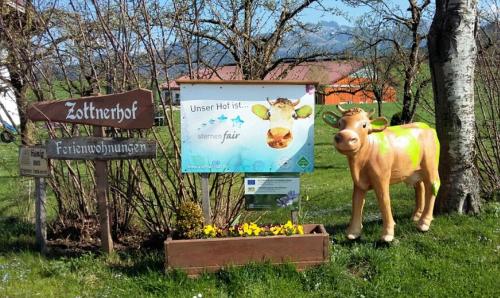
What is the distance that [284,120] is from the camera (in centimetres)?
477

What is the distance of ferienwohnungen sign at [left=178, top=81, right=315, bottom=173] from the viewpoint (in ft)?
15.4

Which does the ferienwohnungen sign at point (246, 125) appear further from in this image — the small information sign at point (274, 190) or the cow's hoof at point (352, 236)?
the cow's hoof at point (352, 236)

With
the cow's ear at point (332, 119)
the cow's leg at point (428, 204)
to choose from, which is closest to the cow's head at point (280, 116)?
the cow's ear at point (332, 119)

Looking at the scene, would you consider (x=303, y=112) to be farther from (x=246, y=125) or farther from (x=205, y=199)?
(x=205, y=199)

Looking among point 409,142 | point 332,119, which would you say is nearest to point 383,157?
point 409,142

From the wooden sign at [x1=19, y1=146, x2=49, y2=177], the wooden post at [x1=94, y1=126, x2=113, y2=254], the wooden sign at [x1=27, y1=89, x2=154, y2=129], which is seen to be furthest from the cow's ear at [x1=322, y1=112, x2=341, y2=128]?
the wooden sign at [x1=19, y1=146, x2=49, y2=177]

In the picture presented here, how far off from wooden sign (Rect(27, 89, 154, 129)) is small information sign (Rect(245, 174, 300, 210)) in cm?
116

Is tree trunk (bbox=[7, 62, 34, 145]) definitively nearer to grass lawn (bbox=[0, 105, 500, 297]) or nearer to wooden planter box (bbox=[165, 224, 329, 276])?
grass lawn (bbox=[0, 105, 500, 297])

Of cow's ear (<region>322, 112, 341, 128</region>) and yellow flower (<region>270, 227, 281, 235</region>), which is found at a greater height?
cow's ear (<region>322, 112, 341, 128</region>)

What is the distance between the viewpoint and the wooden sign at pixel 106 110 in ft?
15.7

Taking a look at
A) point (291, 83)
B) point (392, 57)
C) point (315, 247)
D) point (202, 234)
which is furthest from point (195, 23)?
point (392, 57)

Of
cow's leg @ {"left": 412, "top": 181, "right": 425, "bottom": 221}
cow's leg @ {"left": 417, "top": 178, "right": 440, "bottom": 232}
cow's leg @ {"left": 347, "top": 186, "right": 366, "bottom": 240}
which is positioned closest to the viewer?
cow's leg @ {"left": 347, "top": 186, "right": 366, "bottom": 240}

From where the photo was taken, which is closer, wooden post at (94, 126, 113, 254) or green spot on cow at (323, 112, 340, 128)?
green spot on cow at (323, 112, 340, 128)

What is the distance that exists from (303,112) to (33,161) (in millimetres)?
2937
